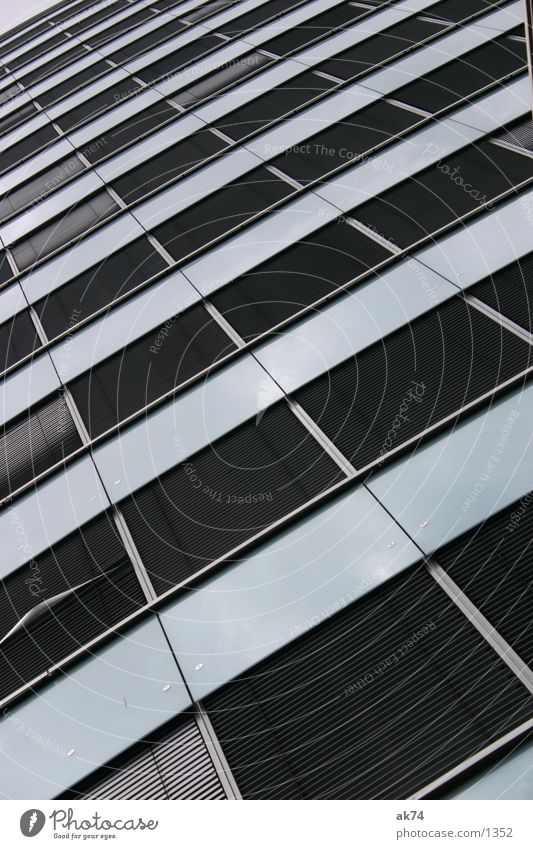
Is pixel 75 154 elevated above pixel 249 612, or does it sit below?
above

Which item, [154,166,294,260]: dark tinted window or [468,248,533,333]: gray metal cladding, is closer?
[468,248,533,333]: gray metal cladding

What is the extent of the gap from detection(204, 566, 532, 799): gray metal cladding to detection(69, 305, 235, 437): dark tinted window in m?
6.54

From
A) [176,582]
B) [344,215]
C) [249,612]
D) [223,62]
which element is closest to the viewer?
[249,612]

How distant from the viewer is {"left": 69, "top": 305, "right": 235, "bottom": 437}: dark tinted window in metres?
15.4

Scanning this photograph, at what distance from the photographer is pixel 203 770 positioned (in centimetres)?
1040

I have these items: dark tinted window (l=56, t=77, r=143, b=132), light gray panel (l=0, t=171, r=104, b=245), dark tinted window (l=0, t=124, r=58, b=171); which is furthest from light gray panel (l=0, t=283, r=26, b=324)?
dark tinted window (l=56, t=77, r=143, b=132)

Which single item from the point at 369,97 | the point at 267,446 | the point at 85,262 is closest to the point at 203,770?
the point at 267,446

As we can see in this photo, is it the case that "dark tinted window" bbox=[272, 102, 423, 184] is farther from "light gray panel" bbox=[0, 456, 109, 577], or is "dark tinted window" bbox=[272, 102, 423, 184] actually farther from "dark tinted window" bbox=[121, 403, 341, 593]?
"light gray panel" bbox=[0, 456, 109, 577]

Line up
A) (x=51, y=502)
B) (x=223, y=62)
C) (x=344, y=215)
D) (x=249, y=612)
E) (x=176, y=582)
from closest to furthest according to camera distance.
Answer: (x=249, y=612) → (x=176, y=582) → (x=51, y=502) → (x=344, y=215) → (x=223, y=62)

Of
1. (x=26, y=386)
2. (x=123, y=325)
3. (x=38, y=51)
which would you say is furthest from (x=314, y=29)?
(x=38, y=51)

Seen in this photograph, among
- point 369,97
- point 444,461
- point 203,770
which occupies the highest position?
point 369,97

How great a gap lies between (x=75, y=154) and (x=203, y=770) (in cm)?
2250

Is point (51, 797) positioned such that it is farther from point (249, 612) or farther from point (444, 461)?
point (444, 461)

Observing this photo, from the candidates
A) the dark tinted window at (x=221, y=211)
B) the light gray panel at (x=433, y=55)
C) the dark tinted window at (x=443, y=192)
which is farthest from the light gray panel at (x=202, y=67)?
the dark tinted window at (x=443, y=192)
